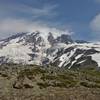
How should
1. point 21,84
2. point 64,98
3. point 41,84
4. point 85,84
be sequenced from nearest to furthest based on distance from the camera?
point 64,98, point 21,84, point 41,84, point 85,84

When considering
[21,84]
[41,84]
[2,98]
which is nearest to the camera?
[2,98]

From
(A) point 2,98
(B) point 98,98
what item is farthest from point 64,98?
(A) point 2,98

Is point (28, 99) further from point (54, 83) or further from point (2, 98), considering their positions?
point (54, 83)

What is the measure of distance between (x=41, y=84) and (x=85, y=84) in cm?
1216

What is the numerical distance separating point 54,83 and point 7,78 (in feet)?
42.7

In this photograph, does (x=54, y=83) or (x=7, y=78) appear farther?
(x=7, y=78)

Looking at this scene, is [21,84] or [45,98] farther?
[21,84]

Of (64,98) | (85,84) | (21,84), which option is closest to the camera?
(64,98)

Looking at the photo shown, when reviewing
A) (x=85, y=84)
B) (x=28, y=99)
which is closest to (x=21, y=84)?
(x=85, y=84)

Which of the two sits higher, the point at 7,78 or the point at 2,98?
the point at 7,78

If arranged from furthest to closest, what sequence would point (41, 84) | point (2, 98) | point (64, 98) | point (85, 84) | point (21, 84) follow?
point (85, 84), point (41, 84), point (21, 84), point (2, 98), point (64, 98)

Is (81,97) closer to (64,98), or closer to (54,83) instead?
(64,98)

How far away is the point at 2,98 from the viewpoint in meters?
44.7

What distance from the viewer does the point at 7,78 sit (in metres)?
79.3
